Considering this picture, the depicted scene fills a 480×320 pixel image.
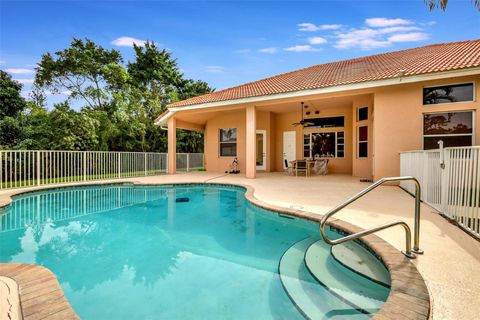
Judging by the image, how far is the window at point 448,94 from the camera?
7.15m

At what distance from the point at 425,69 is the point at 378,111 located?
169cm

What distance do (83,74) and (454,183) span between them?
18524 millimetres

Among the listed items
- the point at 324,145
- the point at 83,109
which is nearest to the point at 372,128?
the point at 324,145

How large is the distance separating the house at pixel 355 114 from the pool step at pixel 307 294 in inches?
257

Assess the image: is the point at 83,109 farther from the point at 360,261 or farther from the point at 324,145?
the point at 360,261

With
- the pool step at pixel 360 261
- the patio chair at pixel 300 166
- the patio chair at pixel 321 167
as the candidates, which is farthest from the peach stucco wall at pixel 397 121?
the pool step at pixel 360 261

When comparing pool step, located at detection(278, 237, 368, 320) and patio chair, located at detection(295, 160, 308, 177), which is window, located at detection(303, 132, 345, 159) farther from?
pool step, located at detection(278, 237, 368, 320)

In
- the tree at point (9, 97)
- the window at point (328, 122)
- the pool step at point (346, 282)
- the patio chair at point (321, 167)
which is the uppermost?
the tree at point (9, 97)

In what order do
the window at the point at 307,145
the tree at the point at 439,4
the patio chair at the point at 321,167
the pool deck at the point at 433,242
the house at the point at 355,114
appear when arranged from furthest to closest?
1. the window at the point at 307,145
2. the patio chair at the point at 321,167
3. the house at the point at 355,114
4. the tree at the point at 439,4
5. the pool deck at the point at 433,242

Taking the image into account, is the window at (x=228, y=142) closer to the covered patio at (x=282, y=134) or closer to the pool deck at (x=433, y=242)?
the covered patio at (x=282, y=134)

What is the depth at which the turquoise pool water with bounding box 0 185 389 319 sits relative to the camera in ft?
7.69

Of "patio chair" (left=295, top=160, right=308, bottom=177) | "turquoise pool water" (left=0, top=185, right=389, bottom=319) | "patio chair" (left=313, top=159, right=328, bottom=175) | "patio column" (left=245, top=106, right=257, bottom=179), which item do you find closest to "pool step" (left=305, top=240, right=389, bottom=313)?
"turquoise pool water" (left=0, top=185, right=389, bottom=319)

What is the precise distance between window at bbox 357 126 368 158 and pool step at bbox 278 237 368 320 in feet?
27.8

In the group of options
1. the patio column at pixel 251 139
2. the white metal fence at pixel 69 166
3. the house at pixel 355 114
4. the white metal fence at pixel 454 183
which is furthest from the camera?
the patio column at pixel 251 139
